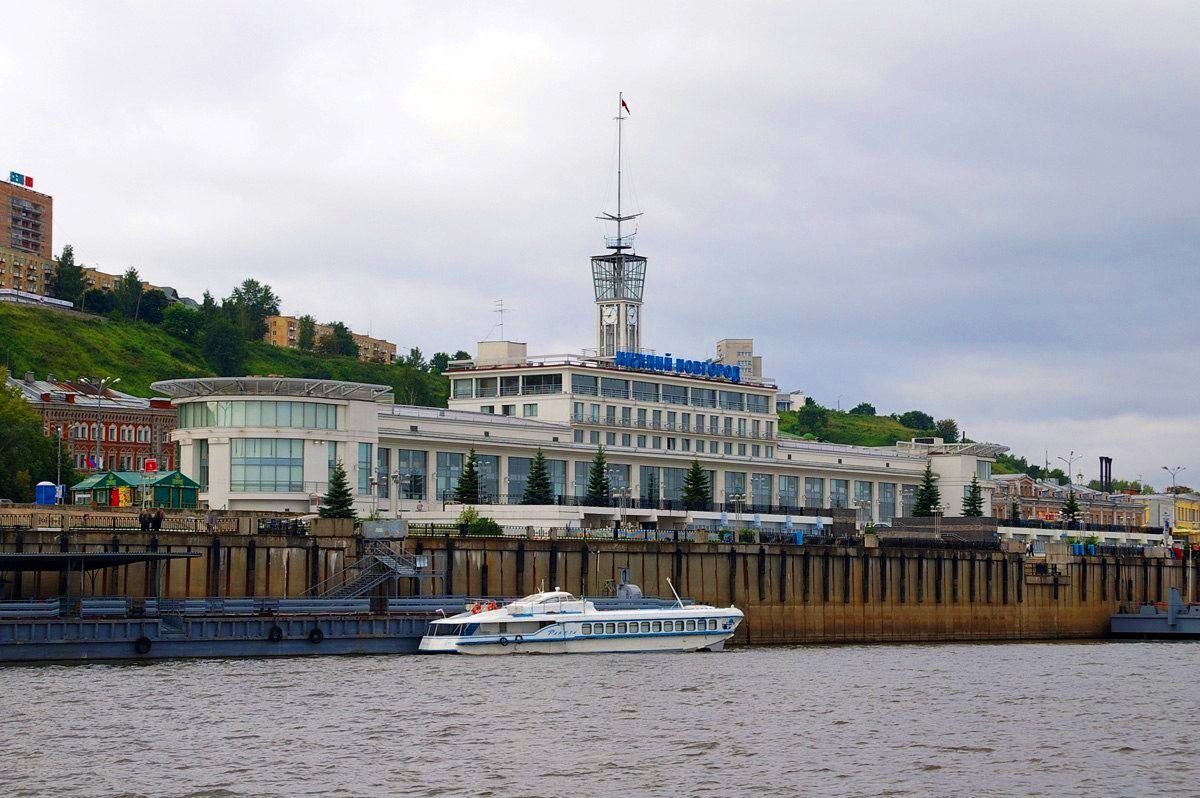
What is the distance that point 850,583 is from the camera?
111m

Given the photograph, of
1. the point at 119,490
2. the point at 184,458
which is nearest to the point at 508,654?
the point at 119,490

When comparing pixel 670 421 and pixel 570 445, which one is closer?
pixel 570 445

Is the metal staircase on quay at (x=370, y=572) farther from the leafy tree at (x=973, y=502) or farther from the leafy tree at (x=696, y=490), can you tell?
the leafy tree at (x=973, y=502)

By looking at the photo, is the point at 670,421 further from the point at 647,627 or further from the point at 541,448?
the point at 647,627

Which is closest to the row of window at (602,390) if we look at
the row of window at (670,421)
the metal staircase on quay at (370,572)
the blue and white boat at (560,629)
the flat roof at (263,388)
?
the row of window at (670,421)

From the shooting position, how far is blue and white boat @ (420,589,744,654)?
84.8 m

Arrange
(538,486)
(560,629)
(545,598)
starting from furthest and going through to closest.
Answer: (538,486)
(545,598)
(560,629)

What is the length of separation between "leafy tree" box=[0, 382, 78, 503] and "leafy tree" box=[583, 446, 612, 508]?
46.2m

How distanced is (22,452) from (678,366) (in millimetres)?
57195

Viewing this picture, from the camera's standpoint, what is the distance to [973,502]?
180000mm

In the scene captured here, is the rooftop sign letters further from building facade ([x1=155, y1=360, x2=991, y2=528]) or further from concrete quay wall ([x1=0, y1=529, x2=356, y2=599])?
concrete quay wall ([x1=0, y1=529, x2=356, y2=599])

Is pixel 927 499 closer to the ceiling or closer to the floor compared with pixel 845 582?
closer to the ceiling

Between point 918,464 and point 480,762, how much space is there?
452 feet

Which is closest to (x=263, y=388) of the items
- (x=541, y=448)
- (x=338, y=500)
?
(x=338, y=500)
